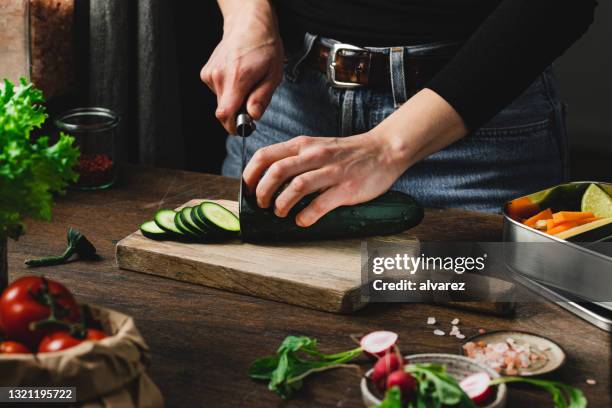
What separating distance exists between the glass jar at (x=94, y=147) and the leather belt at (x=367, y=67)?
1.78ft

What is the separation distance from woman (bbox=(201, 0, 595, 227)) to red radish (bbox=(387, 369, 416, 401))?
0.54 metres

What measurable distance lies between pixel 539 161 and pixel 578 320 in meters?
0.66

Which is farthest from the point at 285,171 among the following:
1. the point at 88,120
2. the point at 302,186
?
the point at 88,120

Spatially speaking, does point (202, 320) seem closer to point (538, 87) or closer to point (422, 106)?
point (422, 106)

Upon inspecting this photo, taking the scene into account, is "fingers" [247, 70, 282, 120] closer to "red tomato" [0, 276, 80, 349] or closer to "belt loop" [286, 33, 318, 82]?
"belt loop" [286, 33, 318, 82]

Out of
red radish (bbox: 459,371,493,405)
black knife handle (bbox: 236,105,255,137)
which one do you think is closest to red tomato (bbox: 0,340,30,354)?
red radish (bbox: 459,371,493,405)

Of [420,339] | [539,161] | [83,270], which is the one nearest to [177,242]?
[83,270]

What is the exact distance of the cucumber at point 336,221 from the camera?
158cm

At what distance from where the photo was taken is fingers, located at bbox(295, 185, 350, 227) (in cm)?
154

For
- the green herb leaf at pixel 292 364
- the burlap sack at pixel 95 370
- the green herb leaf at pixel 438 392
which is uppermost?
the burlap sack at pixel 95 370

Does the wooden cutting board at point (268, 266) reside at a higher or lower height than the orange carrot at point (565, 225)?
lower

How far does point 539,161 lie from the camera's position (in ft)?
6.42

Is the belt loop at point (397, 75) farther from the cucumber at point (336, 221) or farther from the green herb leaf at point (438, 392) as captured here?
the green herb leaf at point (438, 392)

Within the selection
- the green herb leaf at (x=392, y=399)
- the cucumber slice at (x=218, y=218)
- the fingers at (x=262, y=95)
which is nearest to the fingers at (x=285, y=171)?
the cucumber slice at (x=218, y=218)
